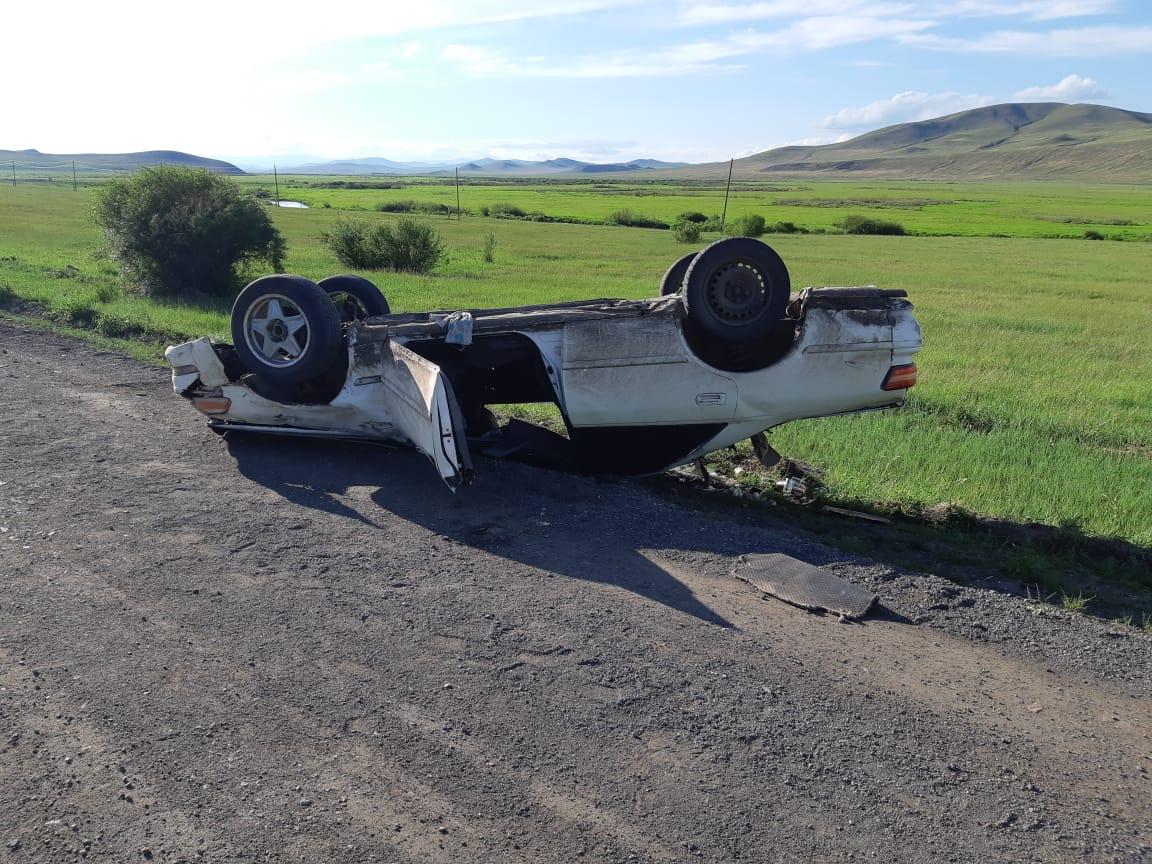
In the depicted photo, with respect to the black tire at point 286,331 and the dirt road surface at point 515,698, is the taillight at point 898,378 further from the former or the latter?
the black tire at point 286,331

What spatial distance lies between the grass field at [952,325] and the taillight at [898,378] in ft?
2.90

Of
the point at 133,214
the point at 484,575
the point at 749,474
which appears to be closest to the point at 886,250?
the point at 133,214

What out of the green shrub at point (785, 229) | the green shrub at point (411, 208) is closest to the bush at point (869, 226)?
the green shrub at point (785, 229)

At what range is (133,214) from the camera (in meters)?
16.3

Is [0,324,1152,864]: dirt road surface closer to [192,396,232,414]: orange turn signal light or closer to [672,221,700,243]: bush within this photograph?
[192,396,232,414]: orange turn signal light

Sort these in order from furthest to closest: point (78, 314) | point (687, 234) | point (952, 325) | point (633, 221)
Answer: point (633, 221), point (687, 234), point (952, 325), point (78, 314)

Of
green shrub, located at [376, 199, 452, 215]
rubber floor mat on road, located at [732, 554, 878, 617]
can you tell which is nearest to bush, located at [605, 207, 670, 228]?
green shrub, located at [376, 199, 452, 215]

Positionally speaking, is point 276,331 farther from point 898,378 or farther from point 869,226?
point 869,226

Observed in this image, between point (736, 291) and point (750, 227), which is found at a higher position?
point (750, 227)

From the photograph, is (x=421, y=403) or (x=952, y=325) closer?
(x=421, y=403)

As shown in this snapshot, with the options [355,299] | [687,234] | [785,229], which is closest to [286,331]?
[355,299]

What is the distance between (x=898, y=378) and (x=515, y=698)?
3.57 metres

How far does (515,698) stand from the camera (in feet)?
12.0

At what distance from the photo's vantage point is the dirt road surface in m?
2.92
